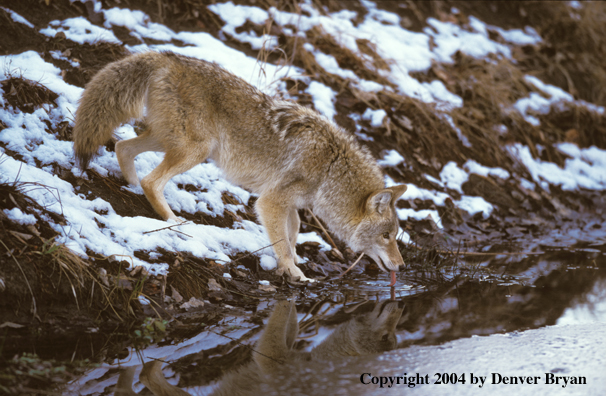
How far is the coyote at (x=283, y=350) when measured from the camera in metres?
2.80

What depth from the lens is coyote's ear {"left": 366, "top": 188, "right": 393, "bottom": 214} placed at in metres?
4.90

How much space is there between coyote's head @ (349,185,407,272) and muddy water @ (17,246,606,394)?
250 mm

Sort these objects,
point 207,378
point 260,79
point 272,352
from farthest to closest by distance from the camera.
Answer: point 260,79 → point 272,352 → point 207,378

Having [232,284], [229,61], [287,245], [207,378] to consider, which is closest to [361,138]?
[229,61]

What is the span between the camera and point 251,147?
16.7 feet

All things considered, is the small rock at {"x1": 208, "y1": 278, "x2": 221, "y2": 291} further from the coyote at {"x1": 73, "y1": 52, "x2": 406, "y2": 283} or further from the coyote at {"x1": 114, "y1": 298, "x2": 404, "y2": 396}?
the coyote at {"x1": 73, "y1": 52, "x2": 406, "y2": 283}

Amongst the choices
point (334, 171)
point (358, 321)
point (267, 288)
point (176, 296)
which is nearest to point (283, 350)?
point (358, 321)

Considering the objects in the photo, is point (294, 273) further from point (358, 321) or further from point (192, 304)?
point (192, 304)

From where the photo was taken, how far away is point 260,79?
689 cm

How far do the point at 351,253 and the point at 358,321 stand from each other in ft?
6.15

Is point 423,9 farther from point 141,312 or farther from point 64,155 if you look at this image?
point 141,312

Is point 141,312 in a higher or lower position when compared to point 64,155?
lower

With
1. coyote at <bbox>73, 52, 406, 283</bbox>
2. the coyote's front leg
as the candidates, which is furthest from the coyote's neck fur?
the coyote's front leg

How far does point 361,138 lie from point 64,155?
3905 millimetres
